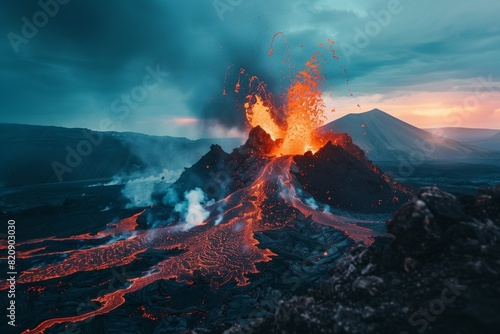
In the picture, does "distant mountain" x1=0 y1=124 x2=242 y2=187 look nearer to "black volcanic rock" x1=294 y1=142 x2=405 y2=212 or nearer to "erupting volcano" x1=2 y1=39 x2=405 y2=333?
"erupting volcano" x1=2 y1=39 x2=405 y2=333

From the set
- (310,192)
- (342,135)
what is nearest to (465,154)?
(342,135)

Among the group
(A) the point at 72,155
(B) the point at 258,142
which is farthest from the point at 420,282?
(A) the point at 72,155

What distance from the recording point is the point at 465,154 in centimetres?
17200

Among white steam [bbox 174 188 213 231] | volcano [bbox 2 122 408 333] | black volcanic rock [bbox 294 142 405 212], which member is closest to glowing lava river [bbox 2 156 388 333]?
volcano [bbox 2 122 408 333]

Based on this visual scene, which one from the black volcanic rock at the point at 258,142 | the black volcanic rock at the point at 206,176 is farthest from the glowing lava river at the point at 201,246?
the black volcanic rock at the point at 258,142

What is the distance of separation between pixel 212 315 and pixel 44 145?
145012 mm

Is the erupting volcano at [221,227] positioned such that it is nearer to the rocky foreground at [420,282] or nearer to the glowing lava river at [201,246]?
the glowing lava river at [201,246]

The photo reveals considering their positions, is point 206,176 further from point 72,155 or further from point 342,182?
point 72,155

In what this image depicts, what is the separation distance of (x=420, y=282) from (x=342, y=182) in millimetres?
25190

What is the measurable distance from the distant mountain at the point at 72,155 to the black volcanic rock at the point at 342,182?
10526 cm

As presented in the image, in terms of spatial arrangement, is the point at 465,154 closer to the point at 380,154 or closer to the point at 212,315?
the point at 380,154

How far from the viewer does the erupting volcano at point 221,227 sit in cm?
1435

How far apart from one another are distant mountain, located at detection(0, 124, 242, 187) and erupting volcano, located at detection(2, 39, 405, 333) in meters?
96.1

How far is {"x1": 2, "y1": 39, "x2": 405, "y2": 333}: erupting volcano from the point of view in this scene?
14352 mm
